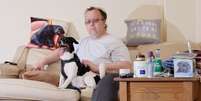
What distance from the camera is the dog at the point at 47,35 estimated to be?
3.45m

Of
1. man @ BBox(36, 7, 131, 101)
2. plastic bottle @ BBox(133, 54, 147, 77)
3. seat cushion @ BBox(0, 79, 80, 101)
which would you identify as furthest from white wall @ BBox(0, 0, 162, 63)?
plastic bottle @ BBox(133, 54, 147, 77)

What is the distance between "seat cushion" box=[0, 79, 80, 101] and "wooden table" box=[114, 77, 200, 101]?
0.44 metres

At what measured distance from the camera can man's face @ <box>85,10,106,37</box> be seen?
288cm

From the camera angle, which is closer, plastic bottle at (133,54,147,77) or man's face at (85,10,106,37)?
plastic bottle at (133,54,147,77)

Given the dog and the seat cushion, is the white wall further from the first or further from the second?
the seat cushion

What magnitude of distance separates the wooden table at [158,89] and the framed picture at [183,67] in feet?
0.16

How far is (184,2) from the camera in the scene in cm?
346

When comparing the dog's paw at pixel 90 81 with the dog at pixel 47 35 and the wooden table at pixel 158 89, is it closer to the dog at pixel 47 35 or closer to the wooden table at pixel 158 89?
the wooden table at pixel 158 89

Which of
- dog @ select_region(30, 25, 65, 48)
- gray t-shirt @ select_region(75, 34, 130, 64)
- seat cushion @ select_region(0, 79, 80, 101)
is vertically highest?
dog @ select_region(30, 25, 65, 48)

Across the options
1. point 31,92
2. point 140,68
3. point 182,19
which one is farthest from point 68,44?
point 182,19

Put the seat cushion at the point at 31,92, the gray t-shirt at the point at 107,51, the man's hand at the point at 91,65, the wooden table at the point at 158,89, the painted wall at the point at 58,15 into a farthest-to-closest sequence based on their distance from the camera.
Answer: the painted wall at the point at 58,15 → the gray t-shirt at the point at 107,51 → the man's hand at the point at 91,65 → the seat cushion at the point at 31,92 → the wooden table at the point at 158,89

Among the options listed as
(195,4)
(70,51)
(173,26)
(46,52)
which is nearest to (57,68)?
(46,52)

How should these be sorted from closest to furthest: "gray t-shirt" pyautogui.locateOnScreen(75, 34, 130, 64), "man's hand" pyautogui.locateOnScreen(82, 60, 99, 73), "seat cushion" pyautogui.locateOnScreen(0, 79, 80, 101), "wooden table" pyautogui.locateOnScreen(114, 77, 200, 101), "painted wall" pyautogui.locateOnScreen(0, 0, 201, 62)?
"wooden table" pyautogui.locateOnScreen(114, 77, 200, 101)
"seat cushion" pyautogui.locateOnScreen(0, 79, 80, 101)
"man's hand" pyautogui.locateOnScreen(82, 60, 99, 73)
"gray t-shirt" pyautogui.locateOnScreen(75, 34, 130, 64)
"painted wall" pyautogui.locateOnScreen(0, 0, 201, 62)

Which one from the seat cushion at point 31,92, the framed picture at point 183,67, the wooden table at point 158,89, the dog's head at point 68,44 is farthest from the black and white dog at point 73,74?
the framed picture at point 183,67
